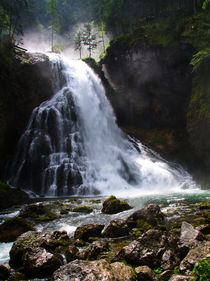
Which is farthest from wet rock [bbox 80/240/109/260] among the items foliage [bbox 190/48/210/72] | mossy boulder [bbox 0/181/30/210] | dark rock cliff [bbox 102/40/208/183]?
dark rock cliff [bbox 102/40/208/183]

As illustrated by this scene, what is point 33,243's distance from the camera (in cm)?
573

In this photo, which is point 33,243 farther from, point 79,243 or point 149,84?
point 149,84

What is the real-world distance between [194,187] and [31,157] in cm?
1502

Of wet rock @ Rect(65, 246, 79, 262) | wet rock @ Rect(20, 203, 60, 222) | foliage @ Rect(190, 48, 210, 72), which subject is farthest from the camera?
foliage @ Rect(190, 48, 210, 72)

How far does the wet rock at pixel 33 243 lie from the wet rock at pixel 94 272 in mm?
1936

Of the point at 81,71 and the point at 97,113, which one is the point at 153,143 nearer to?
the point at 97,113

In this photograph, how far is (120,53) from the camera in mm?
31281

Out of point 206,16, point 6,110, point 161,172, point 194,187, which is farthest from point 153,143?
point 6,110

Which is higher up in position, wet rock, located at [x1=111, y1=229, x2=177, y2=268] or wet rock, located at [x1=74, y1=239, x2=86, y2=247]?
wet rock, located at [x1=111, y1=229, x2=177, y2=268]

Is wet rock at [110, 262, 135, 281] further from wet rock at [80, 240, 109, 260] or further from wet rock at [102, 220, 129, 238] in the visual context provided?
wet rock at [102, 220, 129, 238]

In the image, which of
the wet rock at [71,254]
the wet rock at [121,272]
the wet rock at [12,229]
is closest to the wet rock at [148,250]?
the wet rock at [121,272]

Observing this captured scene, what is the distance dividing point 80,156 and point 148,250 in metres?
16.0

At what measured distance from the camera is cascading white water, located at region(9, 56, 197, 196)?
1808 cm

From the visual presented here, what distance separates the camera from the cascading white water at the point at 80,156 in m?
18.1
